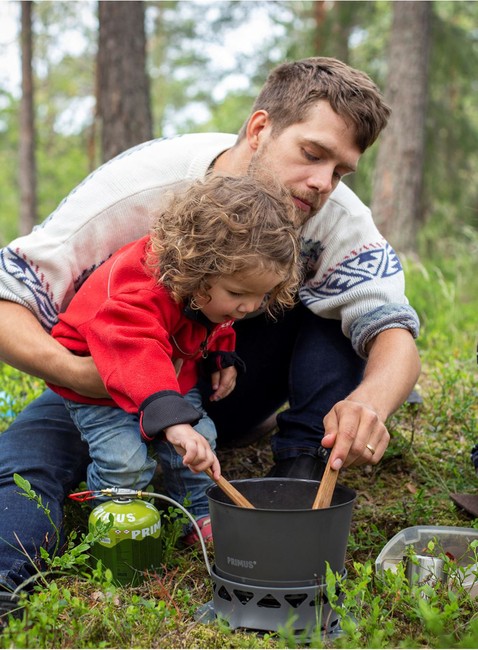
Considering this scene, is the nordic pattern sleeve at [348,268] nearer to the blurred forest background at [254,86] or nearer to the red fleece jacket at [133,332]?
the red fleece jacket at [133,332]

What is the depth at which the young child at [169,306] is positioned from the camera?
194cm

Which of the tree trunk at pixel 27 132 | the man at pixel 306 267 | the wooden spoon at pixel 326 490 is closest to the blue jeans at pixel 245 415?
the man at pixel 306 267

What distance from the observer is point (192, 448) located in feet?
5.73

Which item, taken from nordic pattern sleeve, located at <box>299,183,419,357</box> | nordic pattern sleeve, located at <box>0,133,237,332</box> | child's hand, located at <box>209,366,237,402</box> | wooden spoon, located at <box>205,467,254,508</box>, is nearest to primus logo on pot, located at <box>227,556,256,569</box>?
wooden spoon, located at <box>205,467,254,508</box>

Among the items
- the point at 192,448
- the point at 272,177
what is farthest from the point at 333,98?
the point at 192,448

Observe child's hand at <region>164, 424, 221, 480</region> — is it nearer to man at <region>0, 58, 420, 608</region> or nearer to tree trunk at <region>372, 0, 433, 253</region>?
man at <region>0, 58, 420, 608</region>

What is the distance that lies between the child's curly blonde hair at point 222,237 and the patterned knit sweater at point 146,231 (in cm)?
25

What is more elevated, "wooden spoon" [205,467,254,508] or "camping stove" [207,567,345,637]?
"wooden spoon" [205,467,254,508]

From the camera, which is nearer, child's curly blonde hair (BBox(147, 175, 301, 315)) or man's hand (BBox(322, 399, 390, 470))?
man's hand (BBox(322, 399, 390, 470))

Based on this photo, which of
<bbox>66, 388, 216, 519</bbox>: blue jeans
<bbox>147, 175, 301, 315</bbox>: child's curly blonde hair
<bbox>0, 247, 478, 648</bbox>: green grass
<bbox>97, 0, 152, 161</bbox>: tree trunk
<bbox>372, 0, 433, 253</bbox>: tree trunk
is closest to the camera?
<bbox>0, 247, 478, 648</bbox>: green grass

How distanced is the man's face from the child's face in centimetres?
38

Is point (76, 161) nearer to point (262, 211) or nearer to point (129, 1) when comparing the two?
point (129, 1)

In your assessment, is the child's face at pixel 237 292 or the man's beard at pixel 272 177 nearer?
the child's face at pixel 237 292

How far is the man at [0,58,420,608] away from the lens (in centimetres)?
223
